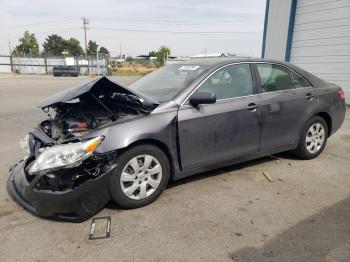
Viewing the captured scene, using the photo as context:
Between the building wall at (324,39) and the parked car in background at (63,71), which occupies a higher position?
the building wall at (324,39)

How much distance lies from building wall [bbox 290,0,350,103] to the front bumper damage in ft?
33.3

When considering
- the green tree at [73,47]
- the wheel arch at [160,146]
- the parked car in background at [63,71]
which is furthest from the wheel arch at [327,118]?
the green tree at [73,47]

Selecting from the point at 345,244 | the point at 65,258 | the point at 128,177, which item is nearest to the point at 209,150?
the point at 128,177

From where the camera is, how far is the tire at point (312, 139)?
4.80 m

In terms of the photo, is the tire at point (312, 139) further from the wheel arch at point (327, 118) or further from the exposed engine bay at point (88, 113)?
the exposed engine bay at point (88, 113)

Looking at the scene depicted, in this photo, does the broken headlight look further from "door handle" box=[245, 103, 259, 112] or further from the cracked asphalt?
"door handle" box=[245, 103, 259, 112]

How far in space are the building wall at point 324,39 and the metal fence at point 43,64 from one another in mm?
38121

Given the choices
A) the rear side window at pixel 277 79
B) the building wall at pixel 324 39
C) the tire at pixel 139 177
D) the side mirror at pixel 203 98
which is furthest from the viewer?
the building wall at pixel 324 39

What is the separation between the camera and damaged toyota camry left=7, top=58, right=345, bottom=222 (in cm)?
303

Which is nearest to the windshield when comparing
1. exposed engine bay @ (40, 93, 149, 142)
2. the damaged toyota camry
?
the damaged toyota camry

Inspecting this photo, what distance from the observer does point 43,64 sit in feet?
158

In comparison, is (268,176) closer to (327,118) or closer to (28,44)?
(327,118)

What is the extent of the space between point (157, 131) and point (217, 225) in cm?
113

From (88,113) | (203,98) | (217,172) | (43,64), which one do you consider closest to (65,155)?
(88,113)
